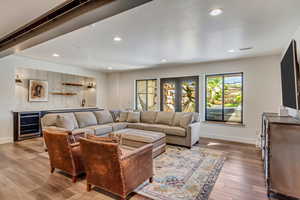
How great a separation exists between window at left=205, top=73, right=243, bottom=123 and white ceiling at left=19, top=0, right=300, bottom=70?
0.89 metres

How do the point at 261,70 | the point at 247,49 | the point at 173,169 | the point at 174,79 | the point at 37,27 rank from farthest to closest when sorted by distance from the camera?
the point at 174,79 < the point at 261,70 < the point at 247,49 < the point at 173,169 < the point at 37,27

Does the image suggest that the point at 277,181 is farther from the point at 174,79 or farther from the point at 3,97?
the point at 3,97

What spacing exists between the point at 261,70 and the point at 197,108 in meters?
2.19

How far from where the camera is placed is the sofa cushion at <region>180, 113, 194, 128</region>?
4168 mm

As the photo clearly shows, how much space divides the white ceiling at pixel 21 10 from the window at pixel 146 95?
476cm

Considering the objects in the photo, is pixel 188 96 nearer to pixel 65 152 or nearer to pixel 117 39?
pixel 117 39

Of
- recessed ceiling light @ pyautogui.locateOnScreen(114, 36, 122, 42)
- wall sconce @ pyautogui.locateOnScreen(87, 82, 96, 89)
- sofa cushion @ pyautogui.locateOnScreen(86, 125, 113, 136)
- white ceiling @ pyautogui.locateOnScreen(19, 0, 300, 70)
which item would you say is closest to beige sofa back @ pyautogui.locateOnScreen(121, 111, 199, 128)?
sofa cushion @ pyautogui.locateOnScreen(86, 125, 113, 136)

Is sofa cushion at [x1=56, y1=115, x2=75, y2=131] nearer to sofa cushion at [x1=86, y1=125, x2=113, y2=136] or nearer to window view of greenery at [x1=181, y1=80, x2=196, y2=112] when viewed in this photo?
sofa cushion at [x1=86, y1=125, x2=113, y2=136]

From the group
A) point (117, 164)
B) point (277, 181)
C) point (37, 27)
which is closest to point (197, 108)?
point (277, 181)

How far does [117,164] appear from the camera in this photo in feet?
5.98

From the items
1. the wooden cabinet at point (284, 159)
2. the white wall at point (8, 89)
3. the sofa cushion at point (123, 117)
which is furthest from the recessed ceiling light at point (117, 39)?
the white wall at point (8, 89)

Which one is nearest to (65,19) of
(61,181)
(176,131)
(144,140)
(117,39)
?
(117,39)

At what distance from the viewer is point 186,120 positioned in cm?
423

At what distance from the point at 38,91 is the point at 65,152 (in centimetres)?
432
